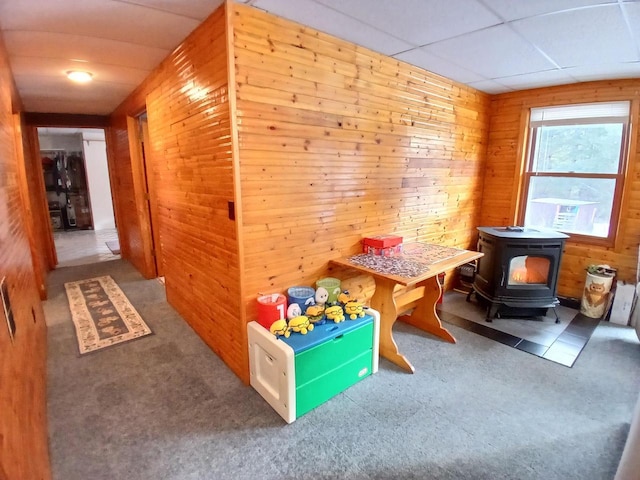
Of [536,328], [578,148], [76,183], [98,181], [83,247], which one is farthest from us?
[76,183]

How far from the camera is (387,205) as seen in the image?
3064 millimetres

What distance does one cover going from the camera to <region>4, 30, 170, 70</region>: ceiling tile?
2.29 meters

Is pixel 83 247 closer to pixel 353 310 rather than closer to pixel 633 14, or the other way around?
pixel 353 310

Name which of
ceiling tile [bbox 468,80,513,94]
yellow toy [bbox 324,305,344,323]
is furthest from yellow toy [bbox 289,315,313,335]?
ceiling tile [bbox 468,80,513,94]

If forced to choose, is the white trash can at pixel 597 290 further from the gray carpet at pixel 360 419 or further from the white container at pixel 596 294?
the gray carpet at pixel 360 419

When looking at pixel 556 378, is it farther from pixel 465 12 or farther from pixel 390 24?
pixel 390 24

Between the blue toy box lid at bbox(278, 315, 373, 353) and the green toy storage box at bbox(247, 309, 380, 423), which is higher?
the blue toy box lid at bbox(278, 315, 373, 353)

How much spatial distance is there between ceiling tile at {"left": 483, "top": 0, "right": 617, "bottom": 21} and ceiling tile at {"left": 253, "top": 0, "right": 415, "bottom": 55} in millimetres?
690

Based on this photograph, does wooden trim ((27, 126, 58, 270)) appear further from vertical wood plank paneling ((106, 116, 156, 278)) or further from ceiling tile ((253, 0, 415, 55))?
ceiling tile ((253, 0, 415, 55))

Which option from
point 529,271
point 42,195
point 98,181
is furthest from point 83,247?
point 529,271

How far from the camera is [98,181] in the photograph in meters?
8.57

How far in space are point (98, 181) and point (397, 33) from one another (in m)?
8.99

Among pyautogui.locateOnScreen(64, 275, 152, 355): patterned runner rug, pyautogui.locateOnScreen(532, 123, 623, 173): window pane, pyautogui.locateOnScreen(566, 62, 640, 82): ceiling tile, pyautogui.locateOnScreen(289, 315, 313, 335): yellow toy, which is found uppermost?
pyautogui.locateOnScreen(566, 62, 640, 82): ceiling tile

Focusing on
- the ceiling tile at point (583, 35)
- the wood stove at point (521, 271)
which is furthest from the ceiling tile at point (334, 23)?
the wood stove at point (521, 271)
